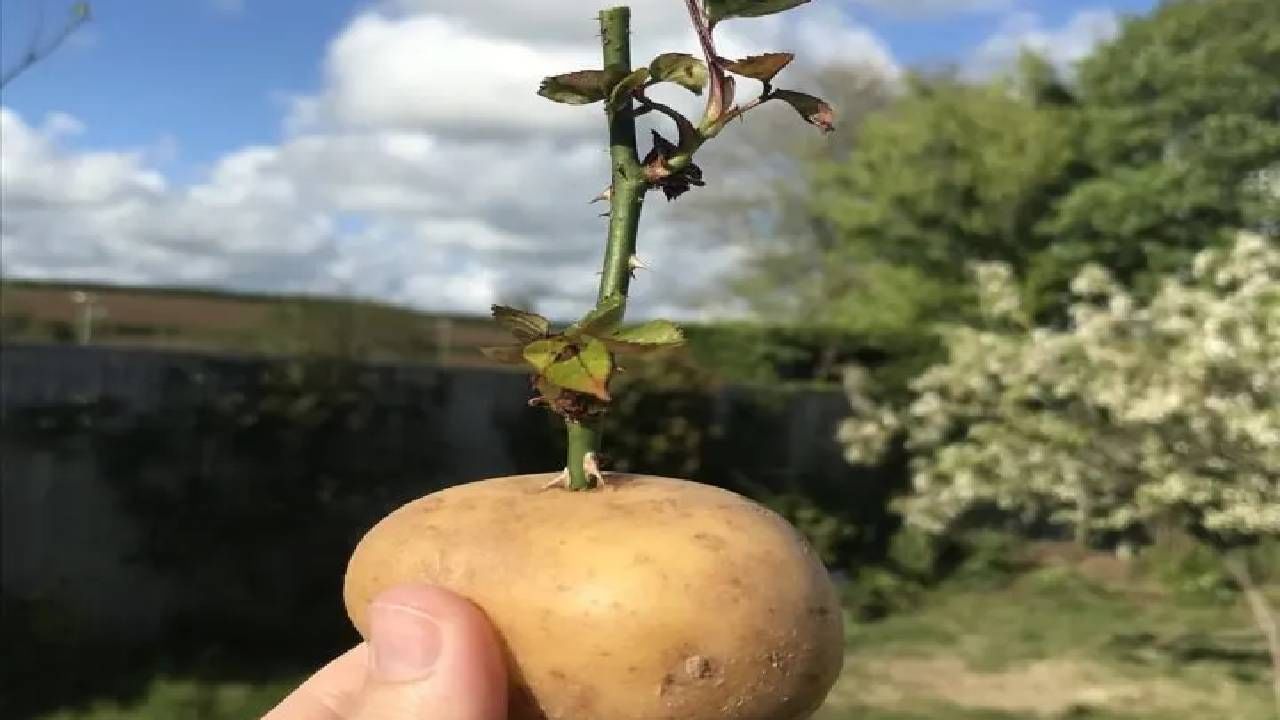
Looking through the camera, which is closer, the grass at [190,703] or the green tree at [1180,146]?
the grass at [190,703]

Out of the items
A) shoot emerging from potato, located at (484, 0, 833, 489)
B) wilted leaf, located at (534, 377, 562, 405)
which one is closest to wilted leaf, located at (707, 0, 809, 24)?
shoot emerging from potato, located at (484, 0, 833, 489)

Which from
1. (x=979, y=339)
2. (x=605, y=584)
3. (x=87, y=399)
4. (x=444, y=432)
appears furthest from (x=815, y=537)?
(x=605, y=584)

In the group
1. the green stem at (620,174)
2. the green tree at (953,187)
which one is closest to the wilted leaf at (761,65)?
the green stem at (620,174)

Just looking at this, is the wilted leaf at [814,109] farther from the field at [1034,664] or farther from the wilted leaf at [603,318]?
the field at [1034,664]

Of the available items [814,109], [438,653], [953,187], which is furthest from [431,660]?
[953,187]

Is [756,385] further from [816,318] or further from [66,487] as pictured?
[816,318]
